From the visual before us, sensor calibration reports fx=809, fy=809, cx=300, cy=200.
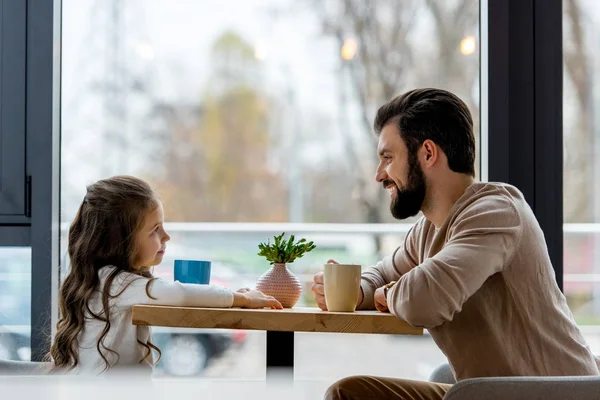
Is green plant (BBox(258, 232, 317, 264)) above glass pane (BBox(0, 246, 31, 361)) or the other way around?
above

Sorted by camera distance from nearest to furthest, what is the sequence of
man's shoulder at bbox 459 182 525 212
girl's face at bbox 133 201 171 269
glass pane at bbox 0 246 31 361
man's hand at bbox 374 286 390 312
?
man's shoulder at bbox 459 182 525 212 < man's hand at bbox 374 286 390 312 < girl's face at bbox 133 201 171 269 < glass pane at bbox 0 246 31 361

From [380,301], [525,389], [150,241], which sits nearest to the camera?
[525,389]

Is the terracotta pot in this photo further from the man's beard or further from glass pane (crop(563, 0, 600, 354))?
glass pane (crop(563, 0, 600, 354))

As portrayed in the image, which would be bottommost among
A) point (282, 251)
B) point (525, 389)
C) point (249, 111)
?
point (525, 389)

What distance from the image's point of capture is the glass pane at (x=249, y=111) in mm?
2801

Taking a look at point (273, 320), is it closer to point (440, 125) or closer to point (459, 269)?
point (459, 269)

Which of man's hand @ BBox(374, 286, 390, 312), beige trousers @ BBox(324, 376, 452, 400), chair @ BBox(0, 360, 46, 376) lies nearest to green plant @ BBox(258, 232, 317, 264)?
man's hand @ BBox(374, 286, 390, 312)

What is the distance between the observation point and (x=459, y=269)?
1.65 m

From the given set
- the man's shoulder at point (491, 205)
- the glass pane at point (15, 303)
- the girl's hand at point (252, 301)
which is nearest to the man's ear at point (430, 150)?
the man's shoulder at point (491, 205)

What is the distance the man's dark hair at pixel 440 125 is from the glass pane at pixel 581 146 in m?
0.86

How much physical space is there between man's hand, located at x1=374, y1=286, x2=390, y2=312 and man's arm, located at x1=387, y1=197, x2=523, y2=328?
5.1 inches

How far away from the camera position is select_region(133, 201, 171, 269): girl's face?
2.26 meters

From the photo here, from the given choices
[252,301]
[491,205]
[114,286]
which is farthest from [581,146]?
[114,286]

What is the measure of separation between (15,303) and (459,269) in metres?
1.60
